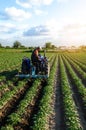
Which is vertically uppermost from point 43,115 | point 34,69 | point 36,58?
point 36,58

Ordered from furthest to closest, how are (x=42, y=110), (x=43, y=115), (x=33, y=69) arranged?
1. (x=33, y=69)
2. (x=42, y=110)
3. (x=43, y=115)

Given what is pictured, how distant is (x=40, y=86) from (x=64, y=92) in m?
2.22

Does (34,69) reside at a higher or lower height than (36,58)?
lower

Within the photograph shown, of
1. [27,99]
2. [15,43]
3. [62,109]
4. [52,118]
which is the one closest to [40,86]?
[27,99]

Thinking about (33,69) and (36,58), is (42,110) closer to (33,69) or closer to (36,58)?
(33,69)

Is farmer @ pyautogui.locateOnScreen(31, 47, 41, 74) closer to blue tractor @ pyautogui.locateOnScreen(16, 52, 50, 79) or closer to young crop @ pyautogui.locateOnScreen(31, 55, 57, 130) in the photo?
blue tractor @ pyautogui.locateOnScreen(16, 52, 50, 79)

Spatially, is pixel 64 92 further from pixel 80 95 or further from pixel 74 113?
pixel 74 113

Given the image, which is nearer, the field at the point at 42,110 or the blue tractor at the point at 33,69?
the field at the point at 42,110

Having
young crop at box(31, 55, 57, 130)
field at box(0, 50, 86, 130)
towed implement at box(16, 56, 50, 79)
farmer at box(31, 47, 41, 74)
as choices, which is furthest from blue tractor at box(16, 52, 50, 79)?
young crop at box(31, 55, 57, 130)

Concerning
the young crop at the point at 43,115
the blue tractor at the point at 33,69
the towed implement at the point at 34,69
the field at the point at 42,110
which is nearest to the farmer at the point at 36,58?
the towed implement at the point at 34,69

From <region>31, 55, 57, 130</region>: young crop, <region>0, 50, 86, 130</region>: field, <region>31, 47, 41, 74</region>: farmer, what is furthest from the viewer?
<region>31, 47, 41, 74</region>: farmer

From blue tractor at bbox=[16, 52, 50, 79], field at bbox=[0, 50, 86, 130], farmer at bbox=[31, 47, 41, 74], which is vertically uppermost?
farmer at bbox=[31, 47, 41, 74]

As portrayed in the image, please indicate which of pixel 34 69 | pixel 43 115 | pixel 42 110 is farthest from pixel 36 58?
pixel 43 115

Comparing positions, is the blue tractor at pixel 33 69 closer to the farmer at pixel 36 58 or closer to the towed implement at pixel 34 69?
the towed implement at pixel 34 69
